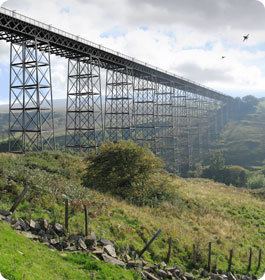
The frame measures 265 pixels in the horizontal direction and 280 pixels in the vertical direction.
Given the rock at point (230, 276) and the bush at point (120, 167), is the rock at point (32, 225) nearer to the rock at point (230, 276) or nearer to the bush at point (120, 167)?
the rock at point (230, 276)

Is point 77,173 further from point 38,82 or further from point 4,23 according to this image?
point 4,23

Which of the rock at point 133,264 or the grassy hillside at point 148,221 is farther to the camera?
the grassy hillside at point 148,221

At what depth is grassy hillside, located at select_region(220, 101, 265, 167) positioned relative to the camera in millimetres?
100250

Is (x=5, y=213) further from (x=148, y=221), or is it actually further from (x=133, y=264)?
(x=148, y=221)

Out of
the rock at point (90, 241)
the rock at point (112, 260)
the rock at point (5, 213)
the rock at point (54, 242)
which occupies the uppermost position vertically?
the rock at point (5, 213)

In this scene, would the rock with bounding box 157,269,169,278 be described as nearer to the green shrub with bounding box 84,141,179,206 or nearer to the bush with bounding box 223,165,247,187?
the green shrub with bounding box 84,141,179,206

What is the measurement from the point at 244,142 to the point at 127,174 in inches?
3557

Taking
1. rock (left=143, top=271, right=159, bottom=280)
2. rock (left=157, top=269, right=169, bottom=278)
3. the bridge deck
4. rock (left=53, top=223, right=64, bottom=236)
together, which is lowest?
rock (left=157, top=269, right=169, bottom=278)

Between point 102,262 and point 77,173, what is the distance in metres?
16.9

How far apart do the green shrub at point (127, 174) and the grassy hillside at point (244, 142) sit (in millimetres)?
74540

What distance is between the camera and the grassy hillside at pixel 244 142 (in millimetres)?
100250

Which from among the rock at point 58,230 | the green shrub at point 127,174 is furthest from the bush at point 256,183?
the rock at point 58,230

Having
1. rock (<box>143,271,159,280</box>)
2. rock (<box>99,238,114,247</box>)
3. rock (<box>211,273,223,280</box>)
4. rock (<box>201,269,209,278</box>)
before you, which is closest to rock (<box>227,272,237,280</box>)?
rock (<box>211,273,223,280</box>)

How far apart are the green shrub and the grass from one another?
1194 cm
